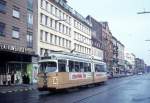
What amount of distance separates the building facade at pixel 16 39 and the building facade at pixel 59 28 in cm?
294

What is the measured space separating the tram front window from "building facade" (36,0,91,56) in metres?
18.6

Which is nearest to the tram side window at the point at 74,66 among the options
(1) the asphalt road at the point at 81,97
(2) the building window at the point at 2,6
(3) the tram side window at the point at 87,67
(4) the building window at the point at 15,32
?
(1) the asphalt road at the point at 81,97

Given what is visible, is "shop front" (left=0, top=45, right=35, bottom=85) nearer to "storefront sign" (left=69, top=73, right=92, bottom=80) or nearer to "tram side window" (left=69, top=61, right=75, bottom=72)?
"storefront sign" (left=69, top=73, right=92, bottom=80)

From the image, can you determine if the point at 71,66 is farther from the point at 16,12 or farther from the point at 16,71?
the point at 16,12

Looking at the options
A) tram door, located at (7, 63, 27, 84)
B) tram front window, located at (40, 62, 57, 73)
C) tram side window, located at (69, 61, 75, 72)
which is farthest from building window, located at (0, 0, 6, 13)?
tram front window, located at (40, 62, 57, 73)

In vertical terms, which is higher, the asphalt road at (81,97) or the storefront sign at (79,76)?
the storefront sign at (79,76)

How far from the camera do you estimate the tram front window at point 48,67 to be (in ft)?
87.1

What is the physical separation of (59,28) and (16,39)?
21.0 metres

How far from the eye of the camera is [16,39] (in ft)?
148

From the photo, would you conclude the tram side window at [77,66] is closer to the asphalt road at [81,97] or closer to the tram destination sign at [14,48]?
the asphalt road at [81,97]

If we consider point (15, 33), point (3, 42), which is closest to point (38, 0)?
point (15, 33)

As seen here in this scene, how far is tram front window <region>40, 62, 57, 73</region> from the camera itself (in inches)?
1045

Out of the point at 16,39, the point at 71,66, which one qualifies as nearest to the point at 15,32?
the point at 16,39

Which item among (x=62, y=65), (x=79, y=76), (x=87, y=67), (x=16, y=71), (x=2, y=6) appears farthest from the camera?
(x=16, y=71)
